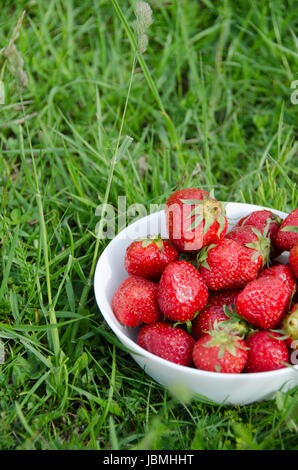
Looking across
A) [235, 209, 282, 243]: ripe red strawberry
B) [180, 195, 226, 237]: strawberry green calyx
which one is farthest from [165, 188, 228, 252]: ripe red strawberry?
[235, 209, 282, 243]: ripe red strawberry

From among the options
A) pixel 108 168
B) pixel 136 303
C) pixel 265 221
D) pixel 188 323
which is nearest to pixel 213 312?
pixel 188 323

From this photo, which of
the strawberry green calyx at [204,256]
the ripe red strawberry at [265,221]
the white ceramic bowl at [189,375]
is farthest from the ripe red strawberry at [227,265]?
the white ceramic bowl at [189,375]

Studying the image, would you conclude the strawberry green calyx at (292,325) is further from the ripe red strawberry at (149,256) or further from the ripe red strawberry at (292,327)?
the ripe red strawberry at (149,256)

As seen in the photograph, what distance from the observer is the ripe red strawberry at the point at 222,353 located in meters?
1.05

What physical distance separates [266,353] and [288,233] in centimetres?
31

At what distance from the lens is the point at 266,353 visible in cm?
108

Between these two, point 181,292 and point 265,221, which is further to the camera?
point 265,221

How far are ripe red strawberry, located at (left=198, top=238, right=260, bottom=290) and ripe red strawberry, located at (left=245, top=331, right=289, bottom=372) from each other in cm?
15

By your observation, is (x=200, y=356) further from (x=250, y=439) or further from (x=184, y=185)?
(x=184, y=185)

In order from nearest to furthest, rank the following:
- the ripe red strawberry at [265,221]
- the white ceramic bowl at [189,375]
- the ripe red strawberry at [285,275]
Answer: the white ceramic bowl at [189,375] → the ripe red strawberry at [285,275] → the ripe red strawberry at [265,221]

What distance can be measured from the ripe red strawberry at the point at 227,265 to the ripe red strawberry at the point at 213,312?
0.08ft

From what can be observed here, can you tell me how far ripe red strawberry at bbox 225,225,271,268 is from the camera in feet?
4.02

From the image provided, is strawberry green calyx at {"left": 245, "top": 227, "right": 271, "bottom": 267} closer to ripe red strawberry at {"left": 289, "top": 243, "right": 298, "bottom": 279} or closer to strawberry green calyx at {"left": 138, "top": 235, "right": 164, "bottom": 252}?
ripe red strawberry at {"left": 289, "top": 243, "right": 298, "bottom": 279}

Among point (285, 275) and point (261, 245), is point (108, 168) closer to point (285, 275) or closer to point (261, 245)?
point (261, 245)
